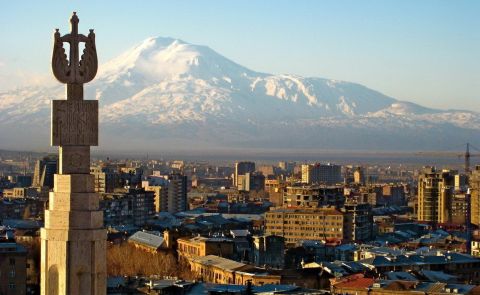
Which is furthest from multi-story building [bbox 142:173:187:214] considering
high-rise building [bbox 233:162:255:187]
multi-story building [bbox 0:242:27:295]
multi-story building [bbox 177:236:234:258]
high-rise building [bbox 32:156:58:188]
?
high-rise building [bbox 233:162:255:187]

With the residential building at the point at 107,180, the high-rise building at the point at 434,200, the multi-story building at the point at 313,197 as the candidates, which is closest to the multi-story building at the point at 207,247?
the multi-story building at the point at 313,197

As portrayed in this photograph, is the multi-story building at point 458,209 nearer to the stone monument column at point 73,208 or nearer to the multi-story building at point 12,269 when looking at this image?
the multi-story building at point 12,269

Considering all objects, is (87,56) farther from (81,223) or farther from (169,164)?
(169,164)

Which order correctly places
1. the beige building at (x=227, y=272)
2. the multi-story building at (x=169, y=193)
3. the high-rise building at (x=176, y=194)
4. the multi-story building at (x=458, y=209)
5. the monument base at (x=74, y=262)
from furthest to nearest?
the high-rise building at (x=176, y=194) < the multi-story building at (x=169, y=193) < the multi-story building at (x=458, y=209) < the beige building at (x=227, y=272) < the monument base at (x=74, y=262)

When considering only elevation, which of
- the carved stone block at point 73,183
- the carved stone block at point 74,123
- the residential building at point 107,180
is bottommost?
the residential building at point 107,180

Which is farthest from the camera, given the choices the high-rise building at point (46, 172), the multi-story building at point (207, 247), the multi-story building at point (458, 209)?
the high-rise building at point (46, 172)

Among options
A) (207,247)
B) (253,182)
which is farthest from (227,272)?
(253,182)

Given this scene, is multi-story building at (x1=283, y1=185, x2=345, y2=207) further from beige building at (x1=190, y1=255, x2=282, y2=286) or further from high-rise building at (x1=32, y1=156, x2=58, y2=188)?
beige building at (x1=190, y1=255, x2=282, y2=286)

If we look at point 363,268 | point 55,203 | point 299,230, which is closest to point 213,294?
point 363,268
